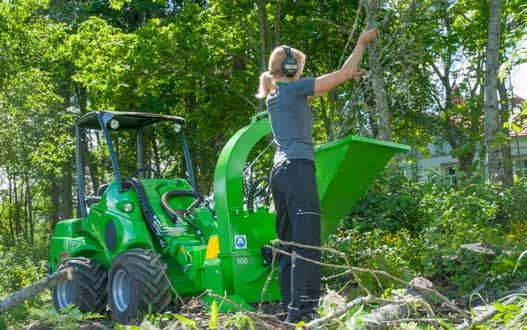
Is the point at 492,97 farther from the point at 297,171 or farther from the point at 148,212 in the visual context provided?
the point at 297,171

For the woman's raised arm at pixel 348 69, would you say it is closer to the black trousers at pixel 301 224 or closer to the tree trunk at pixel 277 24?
the black trousers at pixel 301 224

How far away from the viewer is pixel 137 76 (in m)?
18.8

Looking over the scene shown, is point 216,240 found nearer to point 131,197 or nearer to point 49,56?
Answer: point 131,197

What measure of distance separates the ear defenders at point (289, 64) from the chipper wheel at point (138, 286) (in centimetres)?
218

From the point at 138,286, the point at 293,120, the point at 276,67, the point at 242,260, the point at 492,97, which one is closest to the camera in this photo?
the point at 293,120

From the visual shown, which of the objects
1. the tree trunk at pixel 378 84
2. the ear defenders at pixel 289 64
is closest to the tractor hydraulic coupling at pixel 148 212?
the ear defenders at pixel 289 64

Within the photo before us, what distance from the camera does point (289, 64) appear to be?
5379 mm

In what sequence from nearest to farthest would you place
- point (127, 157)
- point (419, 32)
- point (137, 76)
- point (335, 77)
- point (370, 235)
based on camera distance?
point (335, 77), point (370, 235), point (419, 32), point (137, 76), point (127, 157)

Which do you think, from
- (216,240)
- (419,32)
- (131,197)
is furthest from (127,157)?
(216,240)

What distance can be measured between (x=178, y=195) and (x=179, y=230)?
710 millimetres

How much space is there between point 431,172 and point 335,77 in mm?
6172

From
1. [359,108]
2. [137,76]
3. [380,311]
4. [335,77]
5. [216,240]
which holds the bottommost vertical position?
[380,311]

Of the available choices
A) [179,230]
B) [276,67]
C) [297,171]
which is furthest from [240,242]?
[276,67]

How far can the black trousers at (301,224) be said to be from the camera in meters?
5.07
